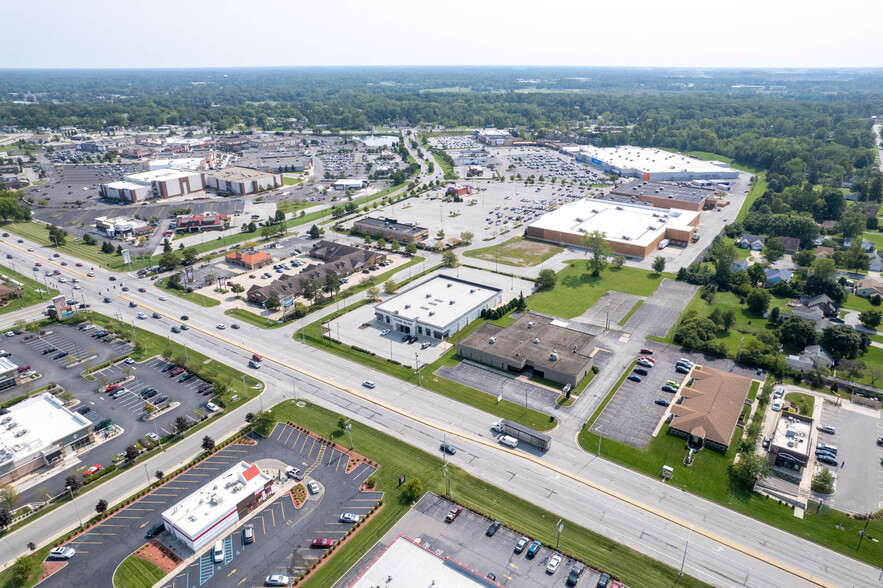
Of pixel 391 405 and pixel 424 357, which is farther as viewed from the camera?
pixel 424 357

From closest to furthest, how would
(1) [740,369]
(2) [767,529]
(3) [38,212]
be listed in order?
1. (2) [767,529]
2. (1) [740,369]
3. (3) [38,212]

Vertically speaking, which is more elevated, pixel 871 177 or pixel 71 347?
pixel 871 177

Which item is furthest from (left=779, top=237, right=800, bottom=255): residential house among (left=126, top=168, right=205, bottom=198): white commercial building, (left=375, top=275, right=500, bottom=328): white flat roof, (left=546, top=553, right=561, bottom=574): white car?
(left=126, top=168, right=205, bottom=198): white commercial building

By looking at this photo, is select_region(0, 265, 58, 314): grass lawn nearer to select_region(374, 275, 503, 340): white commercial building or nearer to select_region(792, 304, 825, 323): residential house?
select_region(374, 275, 503, 340): white commercial building

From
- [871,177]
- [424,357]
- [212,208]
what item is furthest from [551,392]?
[871,177]

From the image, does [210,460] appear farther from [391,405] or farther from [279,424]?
[391,405]

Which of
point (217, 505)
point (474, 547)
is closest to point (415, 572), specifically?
point (474, 547)

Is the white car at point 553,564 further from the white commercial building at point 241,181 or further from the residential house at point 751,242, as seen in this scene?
the white commercial building at point 241,181

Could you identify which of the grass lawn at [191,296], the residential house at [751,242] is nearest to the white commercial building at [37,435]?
the grass lawn at [191,296]
